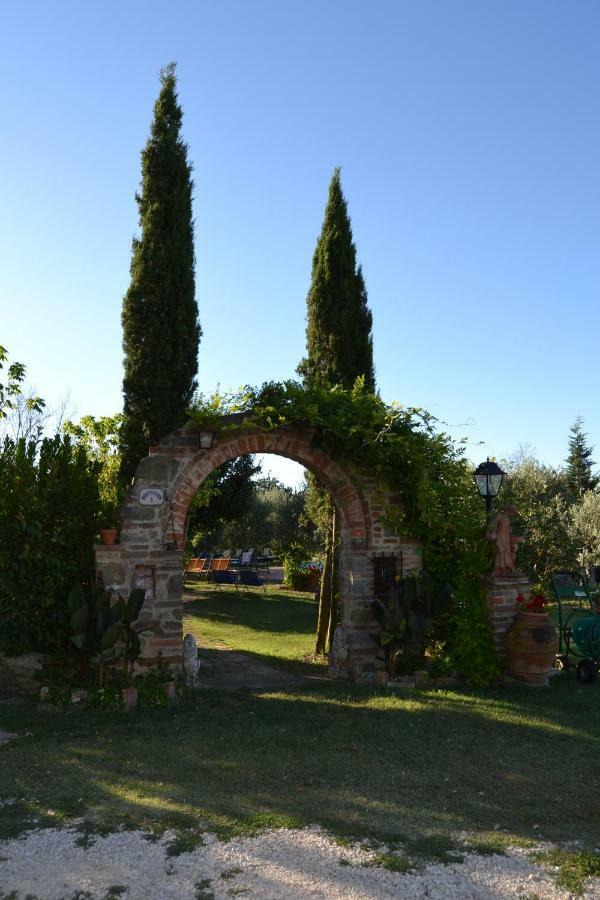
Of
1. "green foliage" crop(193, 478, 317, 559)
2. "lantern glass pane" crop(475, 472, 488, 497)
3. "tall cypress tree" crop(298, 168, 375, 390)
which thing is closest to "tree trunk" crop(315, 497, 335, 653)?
"tall cypress tree" crop(298, 168, 375, 390)

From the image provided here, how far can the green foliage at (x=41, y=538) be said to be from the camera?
26.0 feet

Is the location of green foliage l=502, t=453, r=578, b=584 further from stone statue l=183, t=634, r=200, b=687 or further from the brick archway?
stone statue l=183, t=634, r=200, b=687

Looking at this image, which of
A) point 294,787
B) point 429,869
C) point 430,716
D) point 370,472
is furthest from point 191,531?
point 429,869

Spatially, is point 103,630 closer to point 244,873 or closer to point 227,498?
point 244,873

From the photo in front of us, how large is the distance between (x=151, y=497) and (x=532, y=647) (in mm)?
4872

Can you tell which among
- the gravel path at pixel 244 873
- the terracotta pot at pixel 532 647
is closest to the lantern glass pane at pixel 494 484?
the terracotta pot at pixel 532 647

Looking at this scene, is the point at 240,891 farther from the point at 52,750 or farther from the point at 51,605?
the point at 51,605

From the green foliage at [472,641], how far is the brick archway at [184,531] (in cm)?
79

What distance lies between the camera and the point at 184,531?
332 inches

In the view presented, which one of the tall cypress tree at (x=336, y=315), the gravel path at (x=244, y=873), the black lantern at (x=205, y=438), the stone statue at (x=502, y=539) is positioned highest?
the tall cypress tree at (x=336, y=315)

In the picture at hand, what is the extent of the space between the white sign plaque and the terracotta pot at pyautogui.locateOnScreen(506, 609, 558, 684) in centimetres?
460

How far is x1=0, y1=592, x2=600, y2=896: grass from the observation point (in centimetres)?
433

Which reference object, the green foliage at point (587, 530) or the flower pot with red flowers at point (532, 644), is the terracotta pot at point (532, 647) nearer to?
the flower pot with red flowers at point (532, 644)

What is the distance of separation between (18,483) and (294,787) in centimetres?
486
